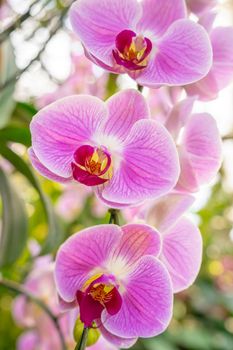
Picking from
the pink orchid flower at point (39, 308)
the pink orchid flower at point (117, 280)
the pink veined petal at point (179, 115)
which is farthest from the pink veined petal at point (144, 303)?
the pink orchid flower at point (39, 308)

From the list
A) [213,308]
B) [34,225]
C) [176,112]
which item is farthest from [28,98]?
[213,308]

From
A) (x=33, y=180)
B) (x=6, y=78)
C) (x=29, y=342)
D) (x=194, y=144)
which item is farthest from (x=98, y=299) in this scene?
(x=29, y=342)

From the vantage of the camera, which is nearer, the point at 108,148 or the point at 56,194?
the point at 108,148

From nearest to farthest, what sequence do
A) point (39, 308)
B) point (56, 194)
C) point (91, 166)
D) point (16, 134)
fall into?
point (91, 166) → point (16, 134) → point (39, 308) → point (56, 194)

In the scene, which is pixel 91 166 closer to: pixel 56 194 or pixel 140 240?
pixel 140 240

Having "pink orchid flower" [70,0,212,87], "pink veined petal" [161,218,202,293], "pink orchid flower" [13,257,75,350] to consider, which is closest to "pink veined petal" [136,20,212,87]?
"pink orchid flower" [70,0,212,87]

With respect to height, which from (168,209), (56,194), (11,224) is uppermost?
(168,209)

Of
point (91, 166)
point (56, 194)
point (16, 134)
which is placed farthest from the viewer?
point (56, 194)

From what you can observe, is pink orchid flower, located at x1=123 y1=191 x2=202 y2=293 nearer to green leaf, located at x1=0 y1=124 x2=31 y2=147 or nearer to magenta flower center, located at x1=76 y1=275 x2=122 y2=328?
magenta flower center, located at x1=76 y1=275 x2=122 y2=328
